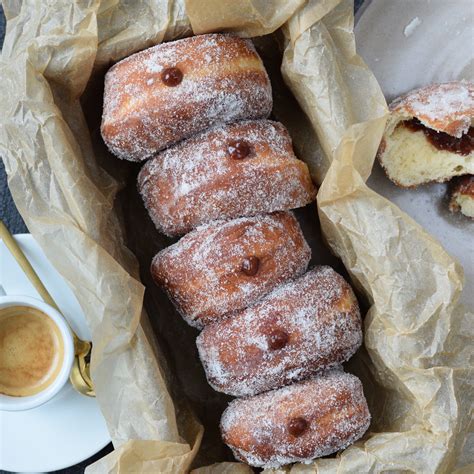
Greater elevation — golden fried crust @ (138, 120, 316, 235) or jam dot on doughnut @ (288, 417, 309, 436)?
golden fried crust @ (138, 120, 316, 235)

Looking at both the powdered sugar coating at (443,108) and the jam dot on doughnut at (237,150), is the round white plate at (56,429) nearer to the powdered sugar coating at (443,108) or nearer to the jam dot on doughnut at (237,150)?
the jam dot on doughnut at (237,150)

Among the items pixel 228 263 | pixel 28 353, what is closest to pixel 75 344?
pixel 28 353

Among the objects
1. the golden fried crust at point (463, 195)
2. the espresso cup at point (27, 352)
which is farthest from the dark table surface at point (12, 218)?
the golden fried crust at point (463, 195)

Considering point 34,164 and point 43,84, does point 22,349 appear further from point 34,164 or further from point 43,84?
point 43,84

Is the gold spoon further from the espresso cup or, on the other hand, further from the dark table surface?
the dark table surface

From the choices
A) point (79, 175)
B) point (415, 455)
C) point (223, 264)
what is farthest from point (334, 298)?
point (79, 175)

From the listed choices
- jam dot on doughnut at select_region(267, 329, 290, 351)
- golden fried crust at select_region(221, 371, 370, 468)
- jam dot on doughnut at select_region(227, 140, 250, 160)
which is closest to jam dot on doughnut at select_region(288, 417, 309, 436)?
golden fried crust at select_region(221, 371, 370, 468)

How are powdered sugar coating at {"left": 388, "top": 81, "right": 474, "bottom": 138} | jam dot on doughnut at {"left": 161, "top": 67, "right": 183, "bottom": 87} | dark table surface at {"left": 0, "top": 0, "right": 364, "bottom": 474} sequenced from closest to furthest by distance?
jam dot on doughnut at {"left": 161, "top": 67, "right": 183, "bottom": 87}
powdered sugar coating at {"left": 388, "top": 81, "right": 474, "bottom": 138}
dark table surface at {"left": 0, "top": 0, "right": 364, "bottom": 474}

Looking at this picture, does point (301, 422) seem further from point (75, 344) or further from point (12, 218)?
point (12, 218)

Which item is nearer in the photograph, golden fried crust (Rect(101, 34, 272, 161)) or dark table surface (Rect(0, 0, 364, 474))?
golden fried crust (Rect(101, 34, 272, 161))
